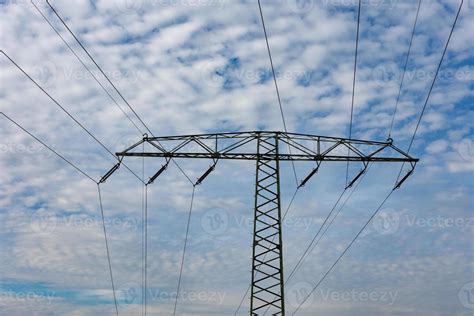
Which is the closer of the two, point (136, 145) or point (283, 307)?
point (283, 307)

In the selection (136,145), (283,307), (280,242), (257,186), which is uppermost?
(136,145)

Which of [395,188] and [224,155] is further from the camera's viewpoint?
[395,188]

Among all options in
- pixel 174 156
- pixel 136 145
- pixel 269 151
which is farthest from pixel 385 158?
pixel 136 145

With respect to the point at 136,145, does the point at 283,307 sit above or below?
below

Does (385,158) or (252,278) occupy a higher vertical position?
(385,158)

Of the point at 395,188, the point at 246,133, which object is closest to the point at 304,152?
the point at 246,133

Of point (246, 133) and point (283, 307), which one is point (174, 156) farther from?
point (283, 307)

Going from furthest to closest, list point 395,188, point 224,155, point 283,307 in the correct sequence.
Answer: point 395,188, point 224,155, point 283,307

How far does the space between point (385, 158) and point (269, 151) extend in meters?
6.49

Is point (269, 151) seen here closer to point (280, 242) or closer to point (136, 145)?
point (280, 242)

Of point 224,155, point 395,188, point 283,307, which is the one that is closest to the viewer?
point 283,307

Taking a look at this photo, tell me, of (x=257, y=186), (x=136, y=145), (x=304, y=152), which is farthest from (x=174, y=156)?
(x=304, y=152)

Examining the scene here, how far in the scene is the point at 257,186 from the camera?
29.6 metres

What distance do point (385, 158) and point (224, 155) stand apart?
9.01 meters
